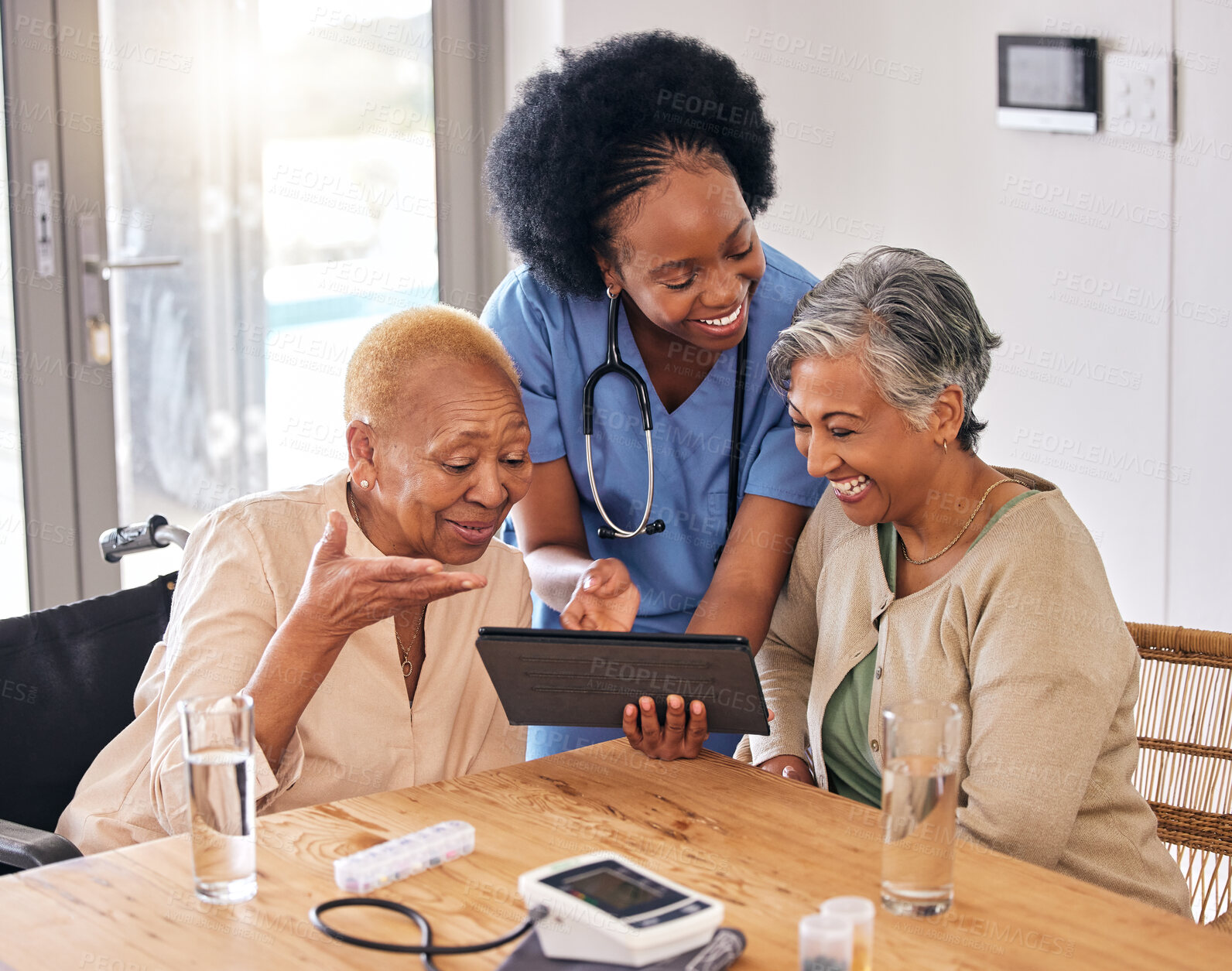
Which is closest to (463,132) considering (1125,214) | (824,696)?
(1125,214)

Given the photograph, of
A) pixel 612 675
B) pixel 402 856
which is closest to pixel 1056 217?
pixel 612 675

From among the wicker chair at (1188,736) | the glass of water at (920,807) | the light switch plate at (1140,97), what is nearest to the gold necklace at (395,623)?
the glass of water at (920,807)

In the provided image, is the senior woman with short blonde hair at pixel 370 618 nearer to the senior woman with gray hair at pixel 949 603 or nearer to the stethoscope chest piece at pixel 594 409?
the stethoscope chest piece at pixel 594 409

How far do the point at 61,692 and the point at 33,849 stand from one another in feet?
1.40

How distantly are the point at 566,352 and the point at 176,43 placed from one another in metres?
1.69

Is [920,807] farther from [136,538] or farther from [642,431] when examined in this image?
[136,538]

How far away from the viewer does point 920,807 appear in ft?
3.78

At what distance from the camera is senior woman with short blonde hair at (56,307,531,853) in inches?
62.1

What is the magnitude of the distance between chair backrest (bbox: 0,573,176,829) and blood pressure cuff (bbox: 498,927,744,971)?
0.99 metres

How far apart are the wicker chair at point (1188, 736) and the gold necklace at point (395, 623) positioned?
100 cm

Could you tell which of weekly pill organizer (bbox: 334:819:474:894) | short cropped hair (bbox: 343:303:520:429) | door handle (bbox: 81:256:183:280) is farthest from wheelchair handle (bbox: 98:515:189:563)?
door handle (bbox: 81:256:183:280)

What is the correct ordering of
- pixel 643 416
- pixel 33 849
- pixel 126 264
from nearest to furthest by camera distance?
pixel 33 849 < pixel 643 416 < pixel 126 264

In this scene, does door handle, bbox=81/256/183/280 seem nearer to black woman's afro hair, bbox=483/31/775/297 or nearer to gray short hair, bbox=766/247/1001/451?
black woman's afro hair, bbox=483/31/775/297

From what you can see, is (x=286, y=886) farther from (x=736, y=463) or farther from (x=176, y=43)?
(x=176, y=43)
